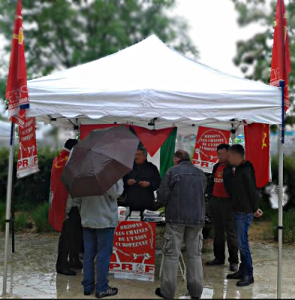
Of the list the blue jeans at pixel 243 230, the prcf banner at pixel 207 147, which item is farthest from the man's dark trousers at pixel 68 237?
the prcf banner at pixel 207 147

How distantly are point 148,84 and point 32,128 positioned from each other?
1.62 m

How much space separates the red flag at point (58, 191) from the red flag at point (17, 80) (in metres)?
1.06

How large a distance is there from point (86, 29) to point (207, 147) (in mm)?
12839

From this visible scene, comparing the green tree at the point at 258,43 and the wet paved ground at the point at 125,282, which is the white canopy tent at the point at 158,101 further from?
the green tree at the point at 258,43

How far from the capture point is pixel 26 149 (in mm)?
5434

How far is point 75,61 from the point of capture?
1880 centimetres

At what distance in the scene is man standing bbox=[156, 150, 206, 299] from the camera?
15.9 ft

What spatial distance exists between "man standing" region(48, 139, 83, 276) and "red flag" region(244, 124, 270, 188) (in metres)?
2.33

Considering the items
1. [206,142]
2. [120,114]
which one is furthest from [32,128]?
[206,142]

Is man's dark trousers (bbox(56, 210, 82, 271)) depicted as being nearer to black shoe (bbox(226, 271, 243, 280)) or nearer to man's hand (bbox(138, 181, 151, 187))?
man's hand (bbox(138, 181, 151, 187))

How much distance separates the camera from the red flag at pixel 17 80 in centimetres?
484

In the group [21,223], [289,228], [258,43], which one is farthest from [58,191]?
[258,43]

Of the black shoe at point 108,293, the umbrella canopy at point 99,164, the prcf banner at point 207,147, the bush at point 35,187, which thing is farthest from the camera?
the bush at point 35,187

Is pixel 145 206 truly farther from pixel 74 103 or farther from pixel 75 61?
pixel 75 61
